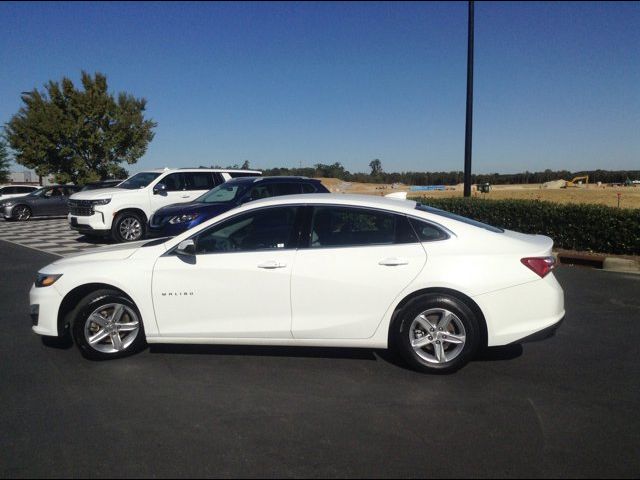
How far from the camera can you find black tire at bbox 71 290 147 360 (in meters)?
4.79

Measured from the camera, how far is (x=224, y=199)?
11344 millimetres

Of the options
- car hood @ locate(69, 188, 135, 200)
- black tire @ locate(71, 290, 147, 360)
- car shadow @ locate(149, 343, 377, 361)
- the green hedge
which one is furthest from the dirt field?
black tire @ locate(71, 290, 147, 360)

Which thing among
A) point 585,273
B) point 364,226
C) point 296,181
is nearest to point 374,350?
point 364,226

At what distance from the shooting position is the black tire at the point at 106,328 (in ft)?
15.7

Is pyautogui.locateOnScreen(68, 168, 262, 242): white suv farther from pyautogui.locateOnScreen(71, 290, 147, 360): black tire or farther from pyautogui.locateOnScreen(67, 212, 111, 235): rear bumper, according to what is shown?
pyautogui.locateOnScreen(71, 290, 147, 360): black tire

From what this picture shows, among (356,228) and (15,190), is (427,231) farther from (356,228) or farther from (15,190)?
(15,190)

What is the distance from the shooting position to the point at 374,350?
523 cm

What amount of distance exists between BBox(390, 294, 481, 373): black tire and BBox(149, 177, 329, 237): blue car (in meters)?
6.88

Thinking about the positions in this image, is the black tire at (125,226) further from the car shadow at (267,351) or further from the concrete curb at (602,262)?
the concrete curb at (602,262)

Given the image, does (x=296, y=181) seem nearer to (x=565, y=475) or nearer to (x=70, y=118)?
(x=565, y=475)

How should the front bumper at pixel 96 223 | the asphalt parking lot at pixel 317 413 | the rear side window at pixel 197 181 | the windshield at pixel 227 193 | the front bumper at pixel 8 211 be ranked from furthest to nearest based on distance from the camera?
the front bumper at pixel 8 211, the rear side window at pixel 197 181, the front bumper at pixel 96 223, the windshield at pixel 227 193, the asphalt parking lot at pixel 317 413

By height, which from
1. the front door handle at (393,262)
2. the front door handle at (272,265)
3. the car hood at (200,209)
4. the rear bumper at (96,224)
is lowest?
the rear bumper at (96,224)

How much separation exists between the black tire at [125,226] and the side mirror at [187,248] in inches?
352

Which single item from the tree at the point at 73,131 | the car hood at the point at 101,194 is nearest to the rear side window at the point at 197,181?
the car hood at the point at 101,194
